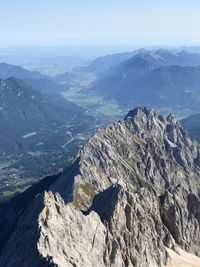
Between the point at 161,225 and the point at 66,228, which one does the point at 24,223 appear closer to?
the point at 66,228

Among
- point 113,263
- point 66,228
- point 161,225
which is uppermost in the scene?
point 66,228

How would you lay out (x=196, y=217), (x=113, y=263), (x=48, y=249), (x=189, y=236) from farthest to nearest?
(x=196, y=217)
(x=189, y=236)
(x=113, y=263)
(x=48, y=249)

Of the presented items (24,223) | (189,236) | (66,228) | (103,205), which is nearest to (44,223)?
(66,228)

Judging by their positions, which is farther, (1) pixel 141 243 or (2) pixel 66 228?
(1) pixel 141 243

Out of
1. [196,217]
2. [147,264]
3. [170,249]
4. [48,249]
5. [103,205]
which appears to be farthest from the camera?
[196,217]

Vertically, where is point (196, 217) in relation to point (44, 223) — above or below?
Answer: below

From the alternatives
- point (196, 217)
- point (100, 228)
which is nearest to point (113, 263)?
point (100, 228)

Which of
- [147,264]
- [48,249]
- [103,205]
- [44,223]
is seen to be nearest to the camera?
[48,249]

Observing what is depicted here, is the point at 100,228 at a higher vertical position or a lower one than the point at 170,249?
higher

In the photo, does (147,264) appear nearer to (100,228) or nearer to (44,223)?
(100,228)
